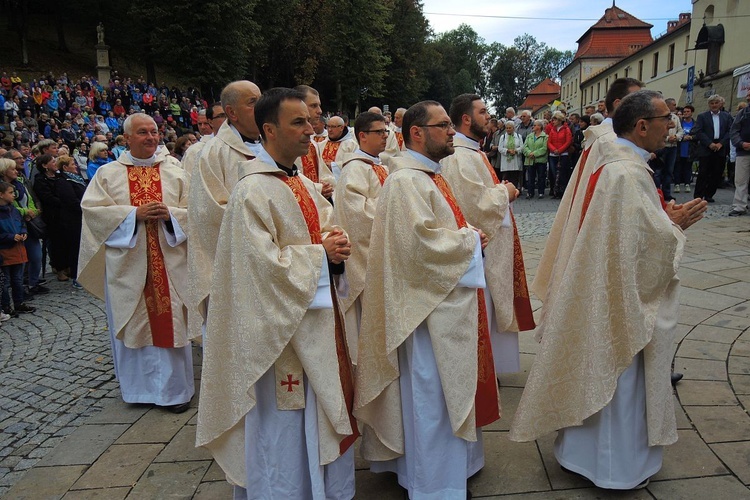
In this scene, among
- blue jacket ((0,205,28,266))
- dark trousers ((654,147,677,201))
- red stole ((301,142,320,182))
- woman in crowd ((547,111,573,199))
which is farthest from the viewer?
woman in crowd ((547,111,573,199))

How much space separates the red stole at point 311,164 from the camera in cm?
523

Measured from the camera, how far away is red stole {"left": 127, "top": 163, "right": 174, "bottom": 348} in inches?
181

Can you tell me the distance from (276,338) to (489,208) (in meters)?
1.99

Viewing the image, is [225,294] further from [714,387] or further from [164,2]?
[164,2]

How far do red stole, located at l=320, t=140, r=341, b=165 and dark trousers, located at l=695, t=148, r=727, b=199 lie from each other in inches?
298

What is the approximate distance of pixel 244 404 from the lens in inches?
110

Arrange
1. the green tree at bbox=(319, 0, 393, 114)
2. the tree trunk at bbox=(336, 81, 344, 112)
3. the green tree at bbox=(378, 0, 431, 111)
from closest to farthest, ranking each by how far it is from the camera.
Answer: the green tree at bbox=(319, 0, 393, 114)
the tree trunk at bbox=(336, 81, 344, 112)
the green tree at bbox=(378, 0, 431, 111)

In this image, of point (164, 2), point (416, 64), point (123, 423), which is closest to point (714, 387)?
point (123, 423)

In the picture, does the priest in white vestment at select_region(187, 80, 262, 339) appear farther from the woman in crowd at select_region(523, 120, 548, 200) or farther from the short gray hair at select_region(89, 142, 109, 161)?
the woman in crowd at select_region(523, 120, 548, 200)

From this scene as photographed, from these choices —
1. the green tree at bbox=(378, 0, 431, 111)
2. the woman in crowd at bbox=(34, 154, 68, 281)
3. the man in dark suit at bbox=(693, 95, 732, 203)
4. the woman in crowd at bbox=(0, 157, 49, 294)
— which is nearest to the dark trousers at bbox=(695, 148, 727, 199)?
the man in dark suit at bbox=(693, 95, 732, 203)

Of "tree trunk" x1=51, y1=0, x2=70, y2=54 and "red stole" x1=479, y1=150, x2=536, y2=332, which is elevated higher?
"tree trunk" x1=51, y1=0, x2=70, y2=54

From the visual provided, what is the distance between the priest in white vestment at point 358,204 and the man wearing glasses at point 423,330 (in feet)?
5.08

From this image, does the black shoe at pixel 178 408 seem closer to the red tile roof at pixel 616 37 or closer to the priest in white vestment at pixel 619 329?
the priest in white vestment at pixel 619 329

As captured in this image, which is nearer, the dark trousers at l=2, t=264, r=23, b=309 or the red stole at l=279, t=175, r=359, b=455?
A: the red stole at l=279, t=175, r=359, b=455
